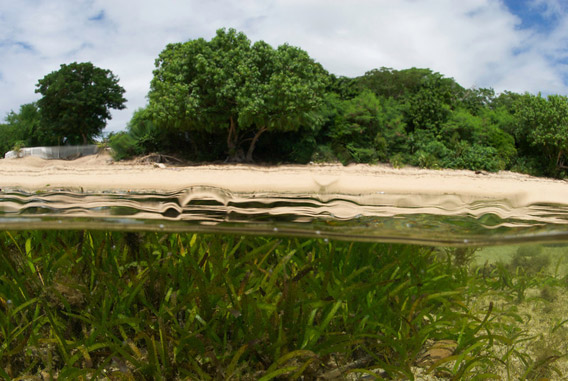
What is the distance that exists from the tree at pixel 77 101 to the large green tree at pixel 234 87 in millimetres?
13544

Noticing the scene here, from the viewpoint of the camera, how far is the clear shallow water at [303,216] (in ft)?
8.26

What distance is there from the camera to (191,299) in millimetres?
2002

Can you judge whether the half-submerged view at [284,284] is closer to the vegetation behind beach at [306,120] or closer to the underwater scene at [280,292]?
the underwater scene at [280,292]

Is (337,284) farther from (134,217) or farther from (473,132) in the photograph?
(473,132)

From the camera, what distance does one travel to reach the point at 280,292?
6.97 feet

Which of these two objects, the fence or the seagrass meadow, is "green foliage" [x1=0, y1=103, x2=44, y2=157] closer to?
the fence

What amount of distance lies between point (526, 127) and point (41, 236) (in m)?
28.5

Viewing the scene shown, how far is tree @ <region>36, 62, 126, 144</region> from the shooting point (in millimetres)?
33562

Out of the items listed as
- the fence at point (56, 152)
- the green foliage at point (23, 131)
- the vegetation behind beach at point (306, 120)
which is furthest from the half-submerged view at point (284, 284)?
the green foliage at point (23, 131)

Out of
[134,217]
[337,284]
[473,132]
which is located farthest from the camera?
[473,132]

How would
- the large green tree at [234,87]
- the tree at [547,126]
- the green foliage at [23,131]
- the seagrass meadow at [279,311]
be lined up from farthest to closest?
the green foliage at [23,131]
the tree at [547,126]
the large green tree at [234,87]
the seagrass meadow at [279,311]

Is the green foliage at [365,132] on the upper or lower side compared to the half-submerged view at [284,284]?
upper

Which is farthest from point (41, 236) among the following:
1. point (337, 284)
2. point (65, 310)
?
point (337, 284)

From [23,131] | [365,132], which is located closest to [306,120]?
[365,132]
